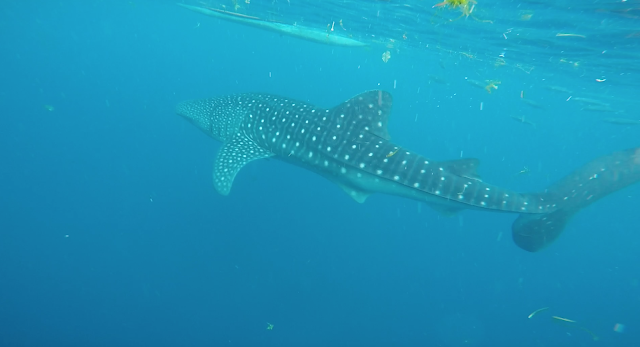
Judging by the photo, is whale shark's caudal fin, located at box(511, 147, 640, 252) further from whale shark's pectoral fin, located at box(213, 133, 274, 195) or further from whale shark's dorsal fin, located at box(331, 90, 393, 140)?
whale shark's pectoral fin, located at box(213, 133, 274, 195)

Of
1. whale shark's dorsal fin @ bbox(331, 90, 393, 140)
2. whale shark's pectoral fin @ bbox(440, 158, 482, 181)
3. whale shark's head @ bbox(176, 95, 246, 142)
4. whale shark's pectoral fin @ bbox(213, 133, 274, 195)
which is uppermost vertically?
whale shark's dorsal fin @ bbox(331, 90, 393, 140)

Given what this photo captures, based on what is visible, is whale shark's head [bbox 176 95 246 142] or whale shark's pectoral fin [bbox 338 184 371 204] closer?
whale shark's pectoral fin [bbox 338 184 371 204]

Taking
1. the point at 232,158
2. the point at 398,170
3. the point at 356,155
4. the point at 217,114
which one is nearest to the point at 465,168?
the point at 398,170

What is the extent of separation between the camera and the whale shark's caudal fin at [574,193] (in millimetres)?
7031

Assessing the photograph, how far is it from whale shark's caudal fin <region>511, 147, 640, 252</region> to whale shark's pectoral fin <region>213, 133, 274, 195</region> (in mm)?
6101

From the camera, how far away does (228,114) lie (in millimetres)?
9688

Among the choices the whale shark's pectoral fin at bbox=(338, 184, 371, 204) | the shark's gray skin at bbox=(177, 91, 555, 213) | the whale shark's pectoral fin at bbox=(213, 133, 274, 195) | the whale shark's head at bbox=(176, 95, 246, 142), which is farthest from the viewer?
the whale shark's head at bbox=(176, 95, 246, 142)

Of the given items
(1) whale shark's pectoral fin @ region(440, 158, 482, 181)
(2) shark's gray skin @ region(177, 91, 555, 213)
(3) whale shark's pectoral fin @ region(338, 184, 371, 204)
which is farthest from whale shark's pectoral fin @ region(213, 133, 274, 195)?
(1) whale shark's pectoral fin @ region(440, 158, 482, 181)

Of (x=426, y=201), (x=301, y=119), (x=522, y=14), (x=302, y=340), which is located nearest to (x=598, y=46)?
(x=522, y=14)

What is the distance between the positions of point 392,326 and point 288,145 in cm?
801

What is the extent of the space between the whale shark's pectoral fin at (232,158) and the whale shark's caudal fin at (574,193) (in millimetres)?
6101

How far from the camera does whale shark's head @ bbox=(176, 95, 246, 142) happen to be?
9.51 meters

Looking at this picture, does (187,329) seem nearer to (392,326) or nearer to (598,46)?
(392,326)

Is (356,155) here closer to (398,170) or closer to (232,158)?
(398,170)
